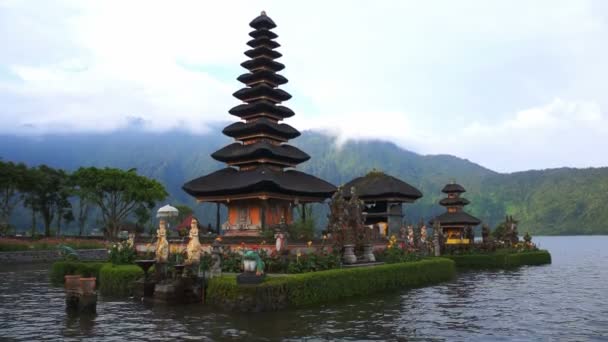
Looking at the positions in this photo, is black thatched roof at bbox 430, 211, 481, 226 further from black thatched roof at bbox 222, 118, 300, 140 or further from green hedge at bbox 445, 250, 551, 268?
black thatched roof at bbox 222, 118, 300, 140

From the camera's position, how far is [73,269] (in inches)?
1206

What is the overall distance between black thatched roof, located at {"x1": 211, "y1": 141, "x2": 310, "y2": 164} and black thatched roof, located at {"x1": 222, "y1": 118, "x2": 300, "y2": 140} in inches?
38.6

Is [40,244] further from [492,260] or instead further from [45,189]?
[492,260]

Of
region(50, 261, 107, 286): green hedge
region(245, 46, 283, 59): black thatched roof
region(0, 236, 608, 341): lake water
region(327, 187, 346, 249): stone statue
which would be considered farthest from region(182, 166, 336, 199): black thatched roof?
region(0, 236, 608, 341): lake water

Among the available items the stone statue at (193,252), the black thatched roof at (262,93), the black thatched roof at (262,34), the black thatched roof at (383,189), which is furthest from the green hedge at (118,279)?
the black thatched roof at (383,189)

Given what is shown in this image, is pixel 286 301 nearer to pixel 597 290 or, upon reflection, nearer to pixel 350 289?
pixel 350 289

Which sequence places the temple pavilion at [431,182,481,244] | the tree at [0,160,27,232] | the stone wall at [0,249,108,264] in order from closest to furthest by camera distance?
the stone wall at [0,249,108,264], the temple pavilion at [431,182,481,244], the tree at [0,160,27,232]

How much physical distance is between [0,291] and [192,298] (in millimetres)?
13001

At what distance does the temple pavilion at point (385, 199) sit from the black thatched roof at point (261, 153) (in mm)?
10306

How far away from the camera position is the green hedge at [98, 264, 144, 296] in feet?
82.0

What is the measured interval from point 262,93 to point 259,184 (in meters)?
10.5

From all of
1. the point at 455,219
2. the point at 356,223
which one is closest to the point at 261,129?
the point at 356,223

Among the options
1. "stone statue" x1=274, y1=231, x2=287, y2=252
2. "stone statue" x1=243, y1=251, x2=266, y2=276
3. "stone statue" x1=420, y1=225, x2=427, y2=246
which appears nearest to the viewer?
"stone statue" x1=243, y1=251, x2=266, y2=276

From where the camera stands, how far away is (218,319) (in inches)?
721
